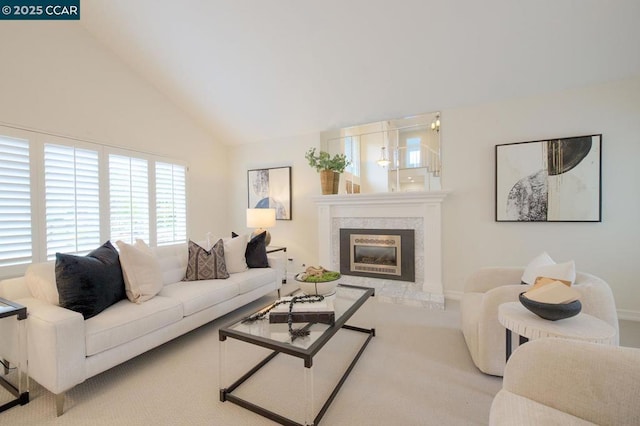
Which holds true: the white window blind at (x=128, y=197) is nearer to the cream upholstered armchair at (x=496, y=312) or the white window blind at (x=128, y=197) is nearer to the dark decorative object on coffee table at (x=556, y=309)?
the cream upholstered armchair at (x=496, y=312)

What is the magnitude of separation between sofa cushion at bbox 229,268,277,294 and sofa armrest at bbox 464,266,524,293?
6.91ft

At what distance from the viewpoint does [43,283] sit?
6.01ft

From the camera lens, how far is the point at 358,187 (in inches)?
176

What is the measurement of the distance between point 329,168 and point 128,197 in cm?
283

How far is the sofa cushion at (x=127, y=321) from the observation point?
1.69 meters

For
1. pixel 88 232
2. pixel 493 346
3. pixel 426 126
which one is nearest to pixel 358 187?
pixel 426 126

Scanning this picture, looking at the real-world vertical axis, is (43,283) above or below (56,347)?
above

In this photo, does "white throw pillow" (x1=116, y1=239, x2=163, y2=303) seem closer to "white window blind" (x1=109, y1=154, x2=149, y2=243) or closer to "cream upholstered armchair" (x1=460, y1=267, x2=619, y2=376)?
"white window blind" (x1=109, y1=154, x2=149, y2=243)

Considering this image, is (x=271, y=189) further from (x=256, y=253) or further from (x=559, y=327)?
(x=559, y=327)

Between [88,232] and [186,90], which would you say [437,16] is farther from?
[88,232]

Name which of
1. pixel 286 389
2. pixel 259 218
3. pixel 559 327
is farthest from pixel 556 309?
pixel 259 218

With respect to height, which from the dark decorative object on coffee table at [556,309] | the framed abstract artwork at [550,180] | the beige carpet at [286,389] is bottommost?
the beige carpet at [286,389]

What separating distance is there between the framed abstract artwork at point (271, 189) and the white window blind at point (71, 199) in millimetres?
2214

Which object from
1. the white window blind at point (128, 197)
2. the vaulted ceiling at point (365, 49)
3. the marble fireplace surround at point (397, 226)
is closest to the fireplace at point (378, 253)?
the marble fireplace surround at point (397, 226)
